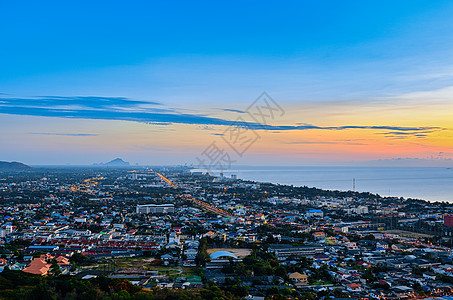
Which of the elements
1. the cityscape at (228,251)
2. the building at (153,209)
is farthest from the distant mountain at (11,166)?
the building at (153,209)

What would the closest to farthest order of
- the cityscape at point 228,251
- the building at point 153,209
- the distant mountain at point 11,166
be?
the cityscape at point 228,251 → the building at point 153,209 → the distant mountain at point 11,166

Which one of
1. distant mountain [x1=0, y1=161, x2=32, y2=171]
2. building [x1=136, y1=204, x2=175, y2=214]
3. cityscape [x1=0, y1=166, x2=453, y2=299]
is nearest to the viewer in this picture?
cityscape [x1=0, y1=166, x2=453, y2=299]

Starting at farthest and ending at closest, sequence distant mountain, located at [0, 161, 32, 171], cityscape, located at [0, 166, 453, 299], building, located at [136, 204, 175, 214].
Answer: distant mountain, located at [0, 161, 32, 171]
building, located at [136, 204, 175, 214]
cityscape, located at [0, 166, 453, 299]

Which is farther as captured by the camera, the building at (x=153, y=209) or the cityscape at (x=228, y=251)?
the building at (x=153, y=209)

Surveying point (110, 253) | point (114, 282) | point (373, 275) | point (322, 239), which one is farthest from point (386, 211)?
point (114, 282)

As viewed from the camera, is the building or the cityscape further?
the building

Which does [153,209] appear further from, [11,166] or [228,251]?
[11,166]

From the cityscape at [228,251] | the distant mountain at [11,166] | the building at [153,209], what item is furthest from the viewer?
the distant mountain at [11,166]

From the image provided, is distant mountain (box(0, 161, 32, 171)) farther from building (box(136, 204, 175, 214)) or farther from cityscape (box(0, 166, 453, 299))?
building (box(136, 204, 175, 214))

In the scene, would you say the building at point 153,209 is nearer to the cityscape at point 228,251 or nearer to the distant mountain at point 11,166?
the cityscape at point 228,251

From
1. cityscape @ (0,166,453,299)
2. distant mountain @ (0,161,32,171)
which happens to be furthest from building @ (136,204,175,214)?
distant mountain @ (0,161,32,171)

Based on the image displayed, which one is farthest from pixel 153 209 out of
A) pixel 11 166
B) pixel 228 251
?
pixel 11 166

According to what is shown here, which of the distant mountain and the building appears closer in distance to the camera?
the building
